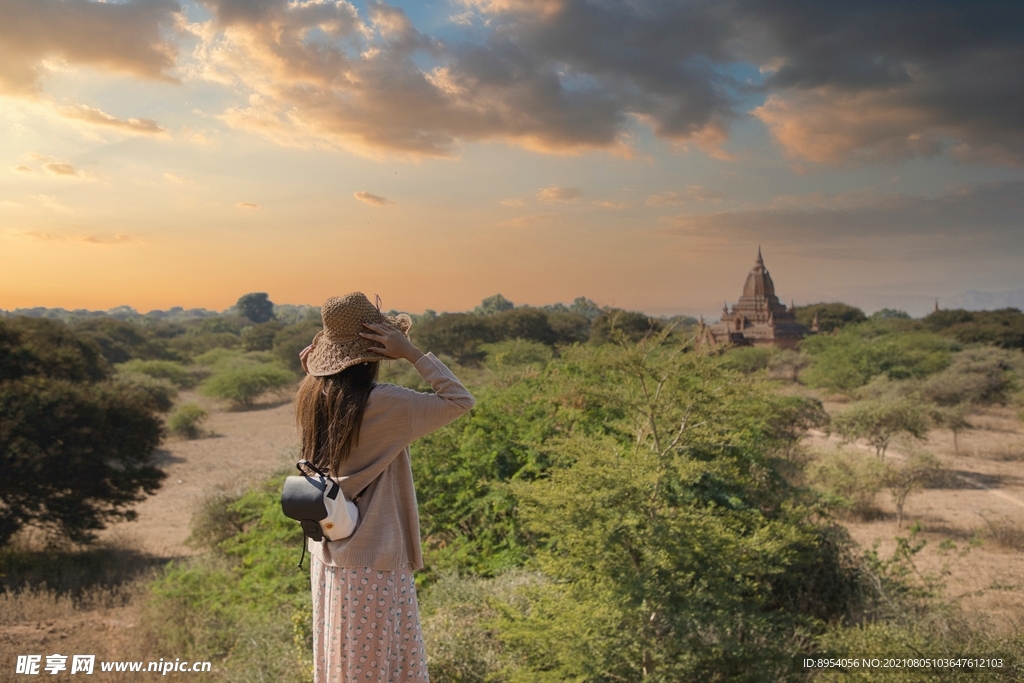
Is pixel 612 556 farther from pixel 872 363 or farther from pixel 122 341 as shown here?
pixel 122 341

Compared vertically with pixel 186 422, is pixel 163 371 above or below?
above

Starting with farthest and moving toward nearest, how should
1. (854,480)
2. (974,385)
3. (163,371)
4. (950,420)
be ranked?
(163,371) → (974,385) → (950,420) → (854,480)

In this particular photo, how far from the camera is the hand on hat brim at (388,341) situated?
6.01 ft

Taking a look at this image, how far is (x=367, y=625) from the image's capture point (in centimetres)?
186

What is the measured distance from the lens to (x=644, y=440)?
4715 millimetres

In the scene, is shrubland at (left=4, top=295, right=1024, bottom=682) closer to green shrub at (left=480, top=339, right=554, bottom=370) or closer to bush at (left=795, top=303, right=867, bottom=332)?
green shrub at (left=480, top=339, right=554, bottom=370)

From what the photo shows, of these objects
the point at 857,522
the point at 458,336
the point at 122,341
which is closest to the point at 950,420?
the point at 857,522

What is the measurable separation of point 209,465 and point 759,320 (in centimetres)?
3832

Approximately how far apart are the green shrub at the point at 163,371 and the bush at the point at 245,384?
173 inches

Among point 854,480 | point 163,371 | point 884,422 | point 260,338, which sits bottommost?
point 854,480

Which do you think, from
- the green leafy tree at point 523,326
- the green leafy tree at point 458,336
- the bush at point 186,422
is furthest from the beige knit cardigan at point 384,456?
the green leafy tree at point 523,326

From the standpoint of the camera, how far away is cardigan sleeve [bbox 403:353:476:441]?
5.94ft

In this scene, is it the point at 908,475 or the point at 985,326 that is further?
the point at 985,326

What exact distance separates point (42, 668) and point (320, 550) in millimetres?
4705
